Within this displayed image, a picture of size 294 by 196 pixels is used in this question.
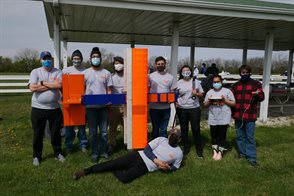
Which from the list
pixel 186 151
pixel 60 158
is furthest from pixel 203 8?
pixel 60 158

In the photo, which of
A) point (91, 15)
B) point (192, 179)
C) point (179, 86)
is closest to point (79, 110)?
point (179, 86)

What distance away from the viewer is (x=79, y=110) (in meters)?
5.01

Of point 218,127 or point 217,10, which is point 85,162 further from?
point 217,10

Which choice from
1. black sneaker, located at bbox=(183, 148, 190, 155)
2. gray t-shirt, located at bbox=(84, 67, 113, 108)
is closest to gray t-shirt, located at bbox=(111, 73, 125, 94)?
gray t-shirt, located at bbox=(84, 67, 113, 108)

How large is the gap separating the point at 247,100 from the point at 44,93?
3589mm

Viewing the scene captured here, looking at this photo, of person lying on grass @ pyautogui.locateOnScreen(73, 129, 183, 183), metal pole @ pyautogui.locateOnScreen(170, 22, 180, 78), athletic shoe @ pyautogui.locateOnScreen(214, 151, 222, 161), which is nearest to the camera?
person lying on grass @ pyautogui.locateOnScreen(73, 129, 183, 183)

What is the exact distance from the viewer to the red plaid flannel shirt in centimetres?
505

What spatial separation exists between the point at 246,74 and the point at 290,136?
3.36 meters

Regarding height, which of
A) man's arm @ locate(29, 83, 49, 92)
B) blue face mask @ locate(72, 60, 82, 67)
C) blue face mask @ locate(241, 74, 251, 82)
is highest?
blue face mask @ locate(72, 60, 82, 67)

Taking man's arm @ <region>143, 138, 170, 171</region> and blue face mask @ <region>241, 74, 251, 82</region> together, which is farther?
blue face mask @ <region>241, 74, 251, 82</region>

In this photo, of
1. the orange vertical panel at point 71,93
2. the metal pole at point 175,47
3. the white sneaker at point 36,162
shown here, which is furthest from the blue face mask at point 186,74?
the white sneaker at point 36,162

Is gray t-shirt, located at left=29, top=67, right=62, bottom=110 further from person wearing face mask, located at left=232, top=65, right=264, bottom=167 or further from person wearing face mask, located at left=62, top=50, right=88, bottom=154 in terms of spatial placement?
person wearing face mask, located at left=232, top=65, right=264, bottom=167

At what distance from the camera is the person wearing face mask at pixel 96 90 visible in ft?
16.1

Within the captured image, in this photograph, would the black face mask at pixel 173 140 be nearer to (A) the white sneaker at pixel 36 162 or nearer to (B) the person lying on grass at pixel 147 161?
(B) the person lying on grass at pixel 147 161
